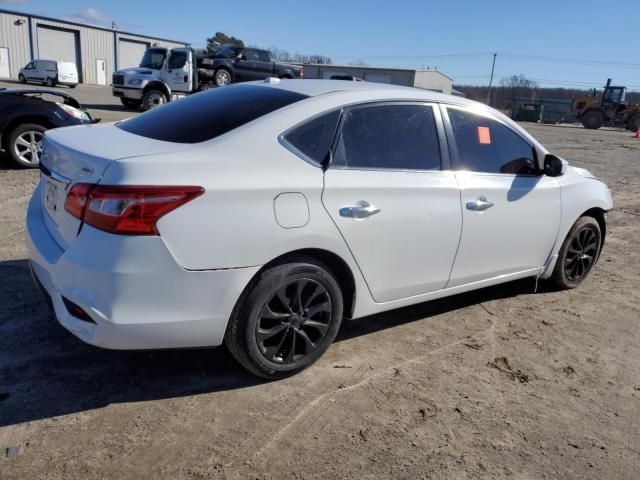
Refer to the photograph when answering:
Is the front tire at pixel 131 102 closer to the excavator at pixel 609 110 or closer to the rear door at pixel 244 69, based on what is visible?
the rear door at pixel 244 69

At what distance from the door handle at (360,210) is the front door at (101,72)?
191 feet

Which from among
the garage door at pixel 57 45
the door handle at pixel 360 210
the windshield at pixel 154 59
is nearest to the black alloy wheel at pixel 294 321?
the door handle at pixel 360 210

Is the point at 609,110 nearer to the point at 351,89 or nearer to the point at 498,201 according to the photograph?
the point at 498,201

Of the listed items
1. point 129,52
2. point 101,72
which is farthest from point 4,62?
point 129,52

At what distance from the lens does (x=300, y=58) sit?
80312 mm

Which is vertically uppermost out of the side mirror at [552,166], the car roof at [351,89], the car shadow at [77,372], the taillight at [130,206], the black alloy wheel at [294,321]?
the car roof at [351,89]

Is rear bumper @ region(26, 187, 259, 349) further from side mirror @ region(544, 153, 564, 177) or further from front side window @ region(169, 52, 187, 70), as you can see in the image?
front side window @ region(169, 52, 187, 70)

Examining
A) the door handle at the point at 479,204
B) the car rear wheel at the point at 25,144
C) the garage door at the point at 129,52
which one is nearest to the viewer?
the door handle at the point at 479,204

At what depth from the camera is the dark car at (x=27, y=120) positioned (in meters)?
7.78

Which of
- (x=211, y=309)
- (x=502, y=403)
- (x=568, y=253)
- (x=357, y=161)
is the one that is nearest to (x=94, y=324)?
(x=211, y=309)

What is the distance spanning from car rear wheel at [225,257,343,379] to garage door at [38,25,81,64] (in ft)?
181

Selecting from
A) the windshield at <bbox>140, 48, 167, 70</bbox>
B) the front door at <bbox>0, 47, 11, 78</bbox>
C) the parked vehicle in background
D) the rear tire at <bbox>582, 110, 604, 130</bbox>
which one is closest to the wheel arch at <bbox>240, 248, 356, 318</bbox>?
the parked vehicle in background

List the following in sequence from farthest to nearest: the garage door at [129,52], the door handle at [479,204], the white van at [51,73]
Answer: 1. the garage door at [129,52]
2. the white van at [51,73]
3. the door handle at [479,204]

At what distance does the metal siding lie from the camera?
4631cm
